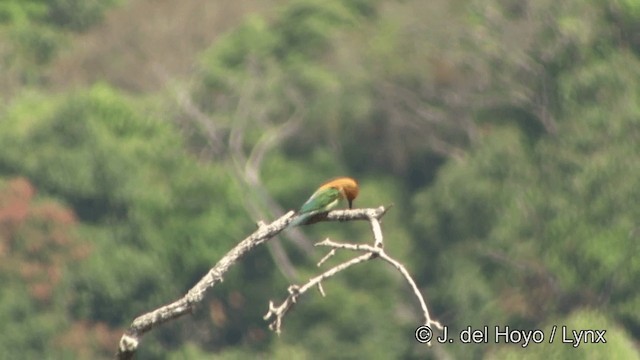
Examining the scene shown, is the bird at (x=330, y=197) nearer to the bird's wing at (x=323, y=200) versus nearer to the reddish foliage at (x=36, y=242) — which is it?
the bird's wing at (x=323, y=200)

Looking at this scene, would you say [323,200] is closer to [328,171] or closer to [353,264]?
[353,264]

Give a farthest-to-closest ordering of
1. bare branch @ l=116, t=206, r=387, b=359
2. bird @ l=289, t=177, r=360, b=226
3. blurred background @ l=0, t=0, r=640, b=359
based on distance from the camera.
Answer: blurred background @ l=0, t=0, r=640, b=359, bird @ l=289, t=177, r=360, b=226, bare branch @ l=116, t=206, r=387, b=359

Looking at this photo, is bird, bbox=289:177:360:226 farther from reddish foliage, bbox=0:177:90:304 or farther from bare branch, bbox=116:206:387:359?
reddish foliage, bbox=0:177:90:304

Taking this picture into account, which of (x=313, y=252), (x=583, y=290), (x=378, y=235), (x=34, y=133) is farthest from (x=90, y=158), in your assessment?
(x=378, y=235)

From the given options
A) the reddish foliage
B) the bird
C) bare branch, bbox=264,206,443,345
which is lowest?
bare branch, bbox=264,206,443,345

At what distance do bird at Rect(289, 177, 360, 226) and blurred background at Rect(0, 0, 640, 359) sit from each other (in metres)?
25.9

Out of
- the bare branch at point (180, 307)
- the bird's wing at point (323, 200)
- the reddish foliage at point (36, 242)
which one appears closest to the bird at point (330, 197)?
the bird's wing at point (323, 200)

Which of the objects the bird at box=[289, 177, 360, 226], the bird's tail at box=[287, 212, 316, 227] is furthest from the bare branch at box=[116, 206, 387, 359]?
the bird at box=[289, 177, 360, 226]

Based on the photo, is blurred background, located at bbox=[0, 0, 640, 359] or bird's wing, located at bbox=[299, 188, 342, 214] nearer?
bird's wing, located at bbox=[299, 188, 342, 214]

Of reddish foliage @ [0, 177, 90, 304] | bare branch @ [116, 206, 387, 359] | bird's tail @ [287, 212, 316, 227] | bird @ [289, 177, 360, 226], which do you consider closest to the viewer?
bare branch @ [116, 206, 387, 359]

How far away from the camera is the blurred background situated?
37062 mm

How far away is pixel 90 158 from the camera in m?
39.7

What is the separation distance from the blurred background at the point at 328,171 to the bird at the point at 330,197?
25.9 metres

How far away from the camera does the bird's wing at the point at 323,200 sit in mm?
7297
